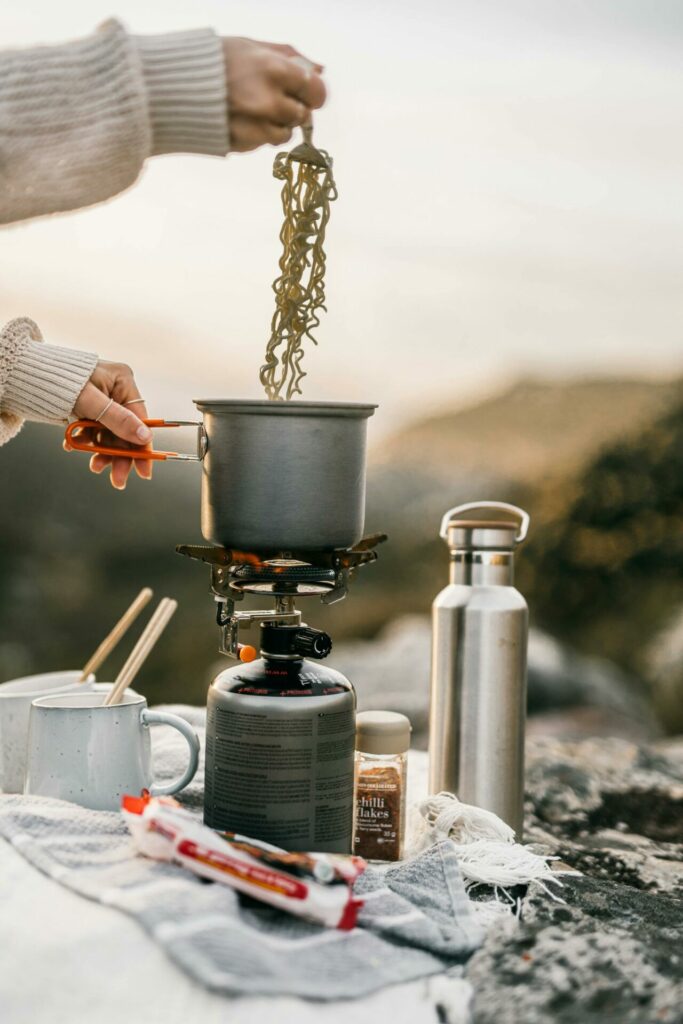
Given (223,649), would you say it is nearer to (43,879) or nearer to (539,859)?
(43,879)

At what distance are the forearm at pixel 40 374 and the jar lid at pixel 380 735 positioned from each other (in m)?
0.68

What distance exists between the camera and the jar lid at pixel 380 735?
1605 mm

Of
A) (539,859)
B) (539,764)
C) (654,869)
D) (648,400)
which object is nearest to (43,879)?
(539,859)

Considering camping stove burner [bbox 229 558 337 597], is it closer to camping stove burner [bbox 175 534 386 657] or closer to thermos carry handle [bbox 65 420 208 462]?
camping stove burner [bbox 175 534 386 657]

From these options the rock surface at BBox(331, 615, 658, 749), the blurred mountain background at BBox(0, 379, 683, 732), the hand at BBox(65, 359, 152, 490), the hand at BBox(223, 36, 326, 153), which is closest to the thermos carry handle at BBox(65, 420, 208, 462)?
the hand at BBox(65, 359, 152, 490)

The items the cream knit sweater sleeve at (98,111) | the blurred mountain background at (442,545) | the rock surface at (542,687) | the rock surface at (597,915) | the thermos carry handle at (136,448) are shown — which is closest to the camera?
the rock surface at (597,915)

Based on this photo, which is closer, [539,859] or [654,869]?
[539,859]

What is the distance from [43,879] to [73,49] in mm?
1023

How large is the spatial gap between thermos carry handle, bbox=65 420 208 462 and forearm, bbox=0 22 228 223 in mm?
365

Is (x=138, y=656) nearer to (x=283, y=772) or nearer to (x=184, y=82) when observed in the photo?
A: (x=283, y=772)

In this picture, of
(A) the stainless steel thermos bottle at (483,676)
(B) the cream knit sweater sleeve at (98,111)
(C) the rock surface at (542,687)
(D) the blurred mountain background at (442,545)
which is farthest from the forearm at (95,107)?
(D) the blurred mountain background at (442,545)

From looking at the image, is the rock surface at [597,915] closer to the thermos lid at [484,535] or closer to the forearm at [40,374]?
the thermos lid at [484,535]

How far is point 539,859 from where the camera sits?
5.23 feet

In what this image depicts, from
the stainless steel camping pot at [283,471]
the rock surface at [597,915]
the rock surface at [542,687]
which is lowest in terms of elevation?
the rock surface at [542,687]
